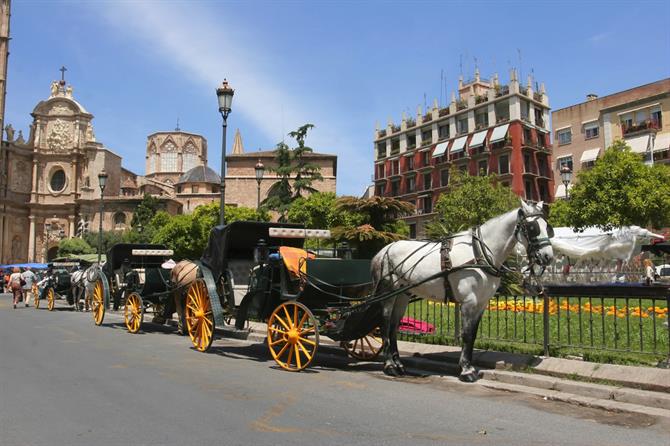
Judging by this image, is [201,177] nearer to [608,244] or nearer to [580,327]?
[608,244]

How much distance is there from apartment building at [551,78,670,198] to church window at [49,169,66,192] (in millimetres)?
64970

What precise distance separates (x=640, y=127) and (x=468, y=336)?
→ 45289 mm

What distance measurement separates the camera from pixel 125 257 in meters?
15.2

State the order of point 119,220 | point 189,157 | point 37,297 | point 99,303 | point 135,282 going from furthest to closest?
point 189,157, point 119,220, point 37,297, point 99,303, point 135,282

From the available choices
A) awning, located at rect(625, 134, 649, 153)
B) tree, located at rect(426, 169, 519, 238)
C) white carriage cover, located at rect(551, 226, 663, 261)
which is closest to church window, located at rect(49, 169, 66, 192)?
tree, located at rect(426, 169, 519, 238)

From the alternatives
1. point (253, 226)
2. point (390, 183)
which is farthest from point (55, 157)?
point (253, 226)

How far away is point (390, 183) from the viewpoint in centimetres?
6969

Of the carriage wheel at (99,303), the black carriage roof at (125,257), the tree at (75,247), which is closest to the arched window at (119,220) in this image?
the tree at (75,247)

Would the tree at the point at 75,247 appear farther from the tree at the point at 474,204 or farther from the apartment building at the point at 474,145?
the tree at the point at 474,204

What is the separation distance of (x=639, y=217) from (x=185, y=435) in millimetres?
32254

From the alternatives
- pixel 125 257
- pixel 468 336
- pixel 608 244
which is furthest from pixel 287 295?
pixel 608 244

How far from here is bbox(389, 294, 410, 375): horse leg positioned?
768 centimetres

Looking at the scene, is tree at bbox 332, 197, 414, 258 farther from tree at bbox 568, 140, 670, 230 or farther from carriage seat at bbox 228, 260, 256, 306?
tree at bbox 568, 140, 670, 230

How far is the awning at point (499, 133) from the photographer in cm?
5603
